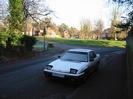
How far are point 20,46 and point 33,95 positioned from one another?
16.3m

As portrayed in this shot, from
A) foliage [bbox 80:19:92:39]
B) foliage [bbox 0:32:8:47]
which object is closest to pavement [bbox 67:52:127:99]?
foliage [bbox 0:32:8:47]

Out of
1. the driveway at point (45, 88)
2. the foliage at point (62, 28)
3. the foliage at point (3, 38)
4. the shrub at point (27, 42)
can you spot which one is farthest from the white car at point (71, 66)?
the foliage at point (62, 28)

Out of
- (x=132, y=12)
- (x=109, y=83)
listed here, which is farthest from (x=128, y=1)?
(x=109, y=83)

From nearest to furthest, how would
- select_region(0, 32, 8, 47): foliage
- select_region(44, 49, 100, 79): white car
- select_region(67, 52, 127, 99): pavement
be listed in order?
select_region(67, 52, 127, 99): pavement
select_region(44, 49, 100, 79): white car
select_region(0, 32, 8, 47): foliage

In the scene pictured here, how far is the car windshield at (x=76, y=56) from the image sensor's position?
11.8 meters

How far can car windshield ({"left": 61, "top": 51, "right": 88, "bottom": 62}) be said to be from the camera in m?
11.8

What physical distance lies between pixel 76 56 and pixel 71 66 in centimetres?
150

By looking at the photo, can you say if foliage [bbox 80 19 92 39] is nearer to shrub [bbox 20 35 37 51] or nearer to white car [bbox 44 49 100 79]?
shrub [bbox 20 35 37 51]

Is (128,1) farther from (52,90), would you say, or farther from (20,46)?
(20,46)

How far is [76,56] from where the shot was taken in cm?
1204

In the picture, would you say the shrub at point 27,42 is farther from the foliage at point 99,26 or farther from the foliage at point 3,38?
the foliage at point 99,26

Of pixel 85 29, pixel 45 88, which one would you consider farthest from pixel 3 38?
pixel 85 29

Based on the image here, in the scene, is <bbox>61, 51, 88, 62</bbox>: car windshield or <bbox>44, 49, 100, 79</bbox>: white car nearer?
<bbox>44, 49, 100, 79</bbox>: white car

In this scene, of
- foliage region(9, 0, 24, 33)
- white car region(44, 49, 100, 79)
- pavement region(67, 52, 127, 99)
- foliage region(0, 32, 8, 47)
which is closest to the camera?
pavement region(67, 52, 127, 99)
